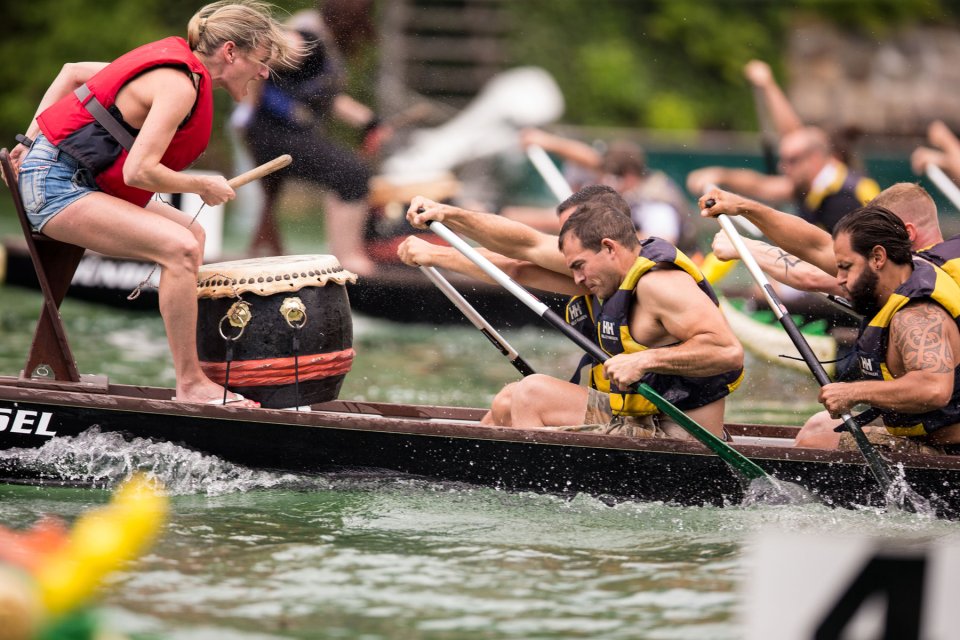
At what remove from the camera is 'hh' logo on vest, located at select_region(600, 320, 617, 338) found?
229 inches

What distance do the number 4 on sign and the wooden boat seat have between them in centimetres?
386

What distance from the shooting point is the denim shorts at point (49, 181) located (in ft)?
19.7

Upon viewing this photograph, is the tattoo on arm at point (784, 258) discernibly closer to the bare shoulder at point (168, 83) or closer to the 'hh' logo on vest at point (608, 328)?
the 'hh' logo on vest at point (608, 328)

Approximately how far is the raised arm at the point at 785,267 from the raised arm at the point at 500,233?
90cm

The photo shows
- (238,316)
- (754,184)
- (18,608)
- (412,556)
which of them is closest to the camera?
(18,608)

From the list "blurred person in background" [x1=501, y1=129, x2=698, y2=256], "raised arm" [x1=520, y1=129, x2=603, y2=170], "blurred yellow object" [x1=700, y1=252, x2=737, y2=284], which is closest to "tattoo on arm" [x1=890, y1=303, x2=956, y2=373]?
"blurred yellow object" [x1=700, y1=252, x2=737, y2=284]

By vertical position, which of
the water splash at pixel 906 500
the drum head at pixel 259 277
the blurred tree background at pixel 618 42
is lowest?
the water splash at pixel 906 500

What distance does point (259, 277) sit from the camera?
6.23 metres

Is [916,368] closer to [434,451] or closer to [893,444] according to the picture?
[893,444]

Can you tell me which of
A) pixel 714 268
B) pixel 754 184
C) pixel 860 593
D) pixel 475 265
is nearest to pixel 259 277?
pixel 475 265

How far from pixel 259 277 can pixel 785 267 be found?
260cm

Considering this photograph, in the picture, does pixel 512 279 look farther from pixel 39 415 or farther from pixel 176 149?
pixel 39 415

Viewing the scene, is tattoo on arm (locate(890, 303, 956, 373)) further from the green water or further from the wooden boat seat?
the wooden boat seat

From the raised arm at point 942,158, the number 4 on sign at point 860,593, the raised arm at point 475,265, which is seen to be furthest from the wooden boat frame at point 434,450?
the raised arm at point 942,158
